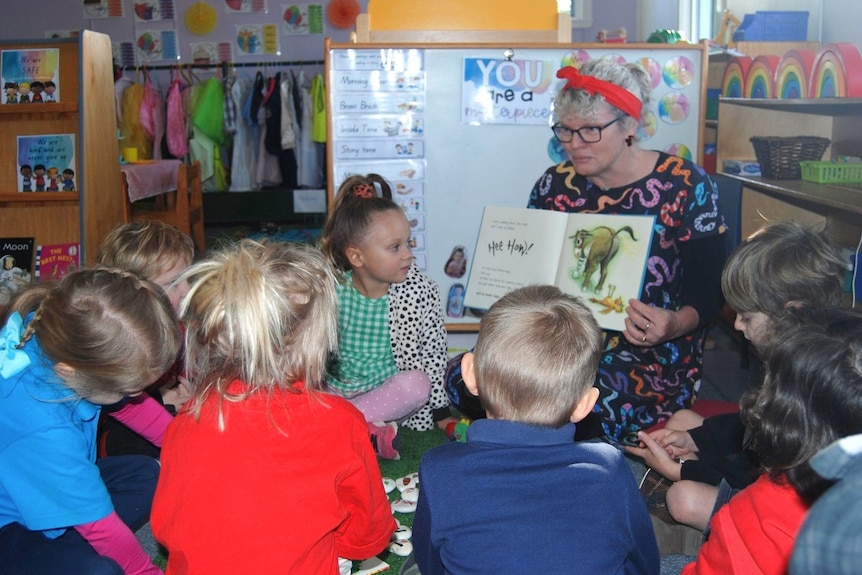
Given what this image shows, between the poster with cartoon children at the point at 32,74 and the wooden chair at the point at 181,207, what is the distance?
5.41ft

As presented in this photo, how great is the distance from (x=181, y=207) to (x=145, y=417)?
11.1 feet

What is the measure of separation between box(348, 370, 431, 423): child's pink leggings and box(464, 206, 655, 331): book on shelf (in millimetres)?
331

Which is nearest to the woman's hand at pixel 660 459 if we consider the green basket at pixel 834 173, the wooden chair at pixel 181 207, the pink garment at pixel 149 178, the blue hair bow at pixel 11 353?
the blue hair bow at pixel 11 353

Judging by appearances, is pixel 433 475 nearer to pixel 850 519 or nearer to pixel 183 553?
pixel 183 553

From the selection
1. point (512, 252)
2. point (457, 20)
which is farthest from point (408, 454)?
point (457, 20)

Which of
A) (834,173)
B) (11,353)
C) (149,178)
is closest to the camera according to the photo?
(11,353)

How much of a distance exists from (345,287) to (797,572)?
2.40 metres

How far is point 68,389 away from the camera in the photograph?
170 centimetres

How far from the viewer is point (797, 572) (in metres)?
0.52

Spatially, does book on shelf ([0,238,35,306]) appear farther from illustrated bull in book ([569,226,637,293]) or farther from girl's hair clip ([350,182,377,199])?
illustrated bull in book ([569,226,637,293])

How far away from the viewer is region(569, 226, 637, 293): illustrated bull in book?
2543 millimetres

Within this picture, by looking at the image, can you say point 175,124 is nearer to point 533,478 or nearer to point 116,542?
point 116,542

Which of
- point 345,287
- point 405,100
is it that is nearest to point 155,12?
point 405,100

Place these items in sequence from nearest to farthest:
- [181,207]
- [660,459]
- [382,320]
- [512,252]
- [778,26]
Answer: [660,459]
[512,252]
[382,320]
[778,26]
[181,207]
